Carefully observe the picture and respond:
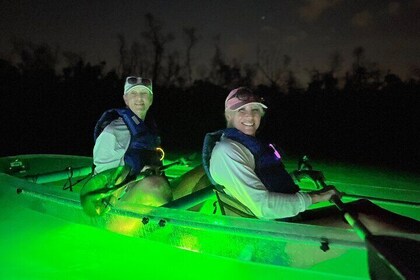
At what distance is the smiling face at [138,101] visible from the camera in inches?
139

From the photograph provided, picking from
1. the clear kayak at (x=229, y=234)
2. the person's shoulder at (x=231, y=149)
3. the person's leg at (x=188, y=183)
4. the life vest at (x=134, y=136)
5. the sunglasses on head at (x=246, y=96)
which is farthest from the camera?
the person's leg at (x=188, y=183)

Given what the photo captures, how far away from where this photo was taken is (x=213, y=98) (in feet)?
93.9

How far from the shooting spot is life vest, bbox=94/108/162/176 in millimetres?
3289

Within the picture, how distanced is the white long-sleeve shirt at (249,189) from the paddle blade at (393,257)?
0.50 m

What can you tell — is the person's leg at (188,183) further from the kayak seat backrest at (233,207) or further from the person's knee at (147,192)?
the kayak seat backrest at (233,207)

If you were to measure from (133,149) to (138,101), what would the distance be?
49 centimetres

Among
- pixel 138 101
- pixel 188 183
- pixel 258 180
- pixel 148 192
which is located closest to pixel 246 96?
pixel 258 180

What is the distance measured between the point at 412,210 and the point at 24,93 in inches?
878

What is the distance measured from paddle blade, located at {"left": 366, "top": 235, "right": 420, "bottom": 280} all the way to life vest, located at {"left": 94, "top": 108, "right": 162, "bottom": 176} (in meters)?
2.08

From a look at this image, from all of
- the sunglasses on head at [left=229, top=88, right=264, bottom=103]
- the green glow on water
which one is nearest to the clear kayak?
the green glow on water

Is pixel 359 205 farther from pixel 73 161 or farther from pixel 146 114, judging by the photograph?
pixel 73 161

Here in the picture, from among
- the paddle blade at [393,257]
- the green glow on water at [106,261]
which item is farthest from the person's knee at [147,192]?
the paddle blade at [393,257]

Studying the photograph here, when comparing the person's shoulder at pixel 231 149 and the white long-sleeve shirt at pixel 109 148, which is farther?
the white long-sleeve shirt at pixel 109 148

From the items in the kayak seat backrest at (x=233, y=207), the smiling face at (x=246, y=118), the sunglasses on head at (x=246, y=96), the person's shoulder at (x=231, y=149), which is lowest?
the kayak seat backrest at (x=233, y=207)
